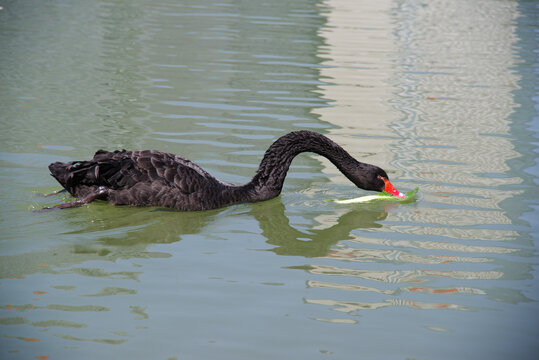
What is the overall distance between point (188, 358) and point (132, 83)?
28.0 feet

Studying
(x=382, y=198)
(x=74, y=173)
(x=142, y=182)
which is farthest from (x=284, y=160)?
(x=74, y=173)

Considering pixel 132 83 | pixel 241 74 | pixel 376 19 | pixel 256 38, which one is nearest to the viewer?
pixel 132 83

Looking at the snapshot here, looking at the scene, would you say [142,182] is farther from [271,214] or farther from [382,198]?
[382,198]

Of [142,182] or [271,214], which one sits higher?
[142,182]

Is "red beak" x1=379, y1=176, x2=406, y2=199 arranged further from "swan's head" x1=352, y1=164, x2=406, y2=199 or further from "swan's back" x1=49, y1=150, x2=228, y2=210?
"swan's back" x1=49, y1=150, x2=228, y2=210

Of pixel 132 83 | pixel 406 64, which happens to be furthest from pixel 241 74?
pixel 406 64

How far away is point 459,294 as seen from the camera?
5.04 m

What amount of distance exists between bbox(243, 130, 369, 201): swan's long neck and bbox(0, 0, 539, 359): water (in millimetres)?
217

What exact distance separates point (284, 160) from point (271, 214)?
0.66 metres

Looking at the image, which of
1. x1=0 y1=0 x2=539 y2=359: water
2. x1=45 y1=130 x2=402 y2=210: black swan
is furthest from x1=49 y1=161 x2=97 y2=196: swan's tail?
x1=0 y1=0 x2=539 y2=359: water

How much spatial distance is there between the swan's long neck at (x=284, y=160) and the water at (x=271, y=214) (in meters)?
0.22

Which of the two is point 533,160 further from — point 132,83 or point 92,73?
point 92,73

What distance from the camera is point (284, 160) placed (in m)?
7.30

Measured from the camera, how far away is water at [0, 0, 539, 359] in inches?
172
